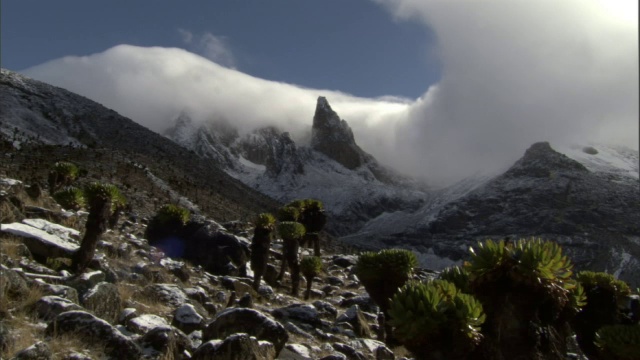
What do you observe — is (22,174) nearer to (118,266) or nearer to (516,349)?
(118,266)

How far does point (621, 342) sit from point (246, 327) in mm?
7794

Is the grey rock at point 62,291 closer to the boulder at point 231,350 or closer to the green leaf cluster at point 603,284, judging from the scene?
the boulder at point 231,350

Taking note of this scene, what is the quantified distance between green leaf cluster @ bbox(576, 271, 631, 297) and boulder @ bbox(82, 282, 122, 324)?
11.7 metres

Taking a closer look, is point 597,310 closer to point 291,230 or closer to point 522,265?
point 522,265

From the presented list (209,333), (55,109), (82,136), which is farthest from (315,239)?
(55,109)

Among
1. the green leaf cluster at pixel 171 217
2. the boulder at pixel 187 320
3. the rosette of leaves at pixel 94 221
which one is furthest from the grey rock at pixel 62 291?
the green leaf cluster at pixel 171 217

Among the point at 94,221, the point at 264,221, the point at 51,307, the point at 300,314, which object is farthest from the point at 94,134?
the point at 51,307

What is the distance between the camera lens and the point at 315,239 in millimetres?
33531

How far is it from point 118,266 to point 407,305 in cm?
905

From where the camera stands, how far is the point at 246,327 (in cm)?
1168

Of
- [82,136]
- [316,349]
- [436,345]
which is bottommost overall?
[316,349]

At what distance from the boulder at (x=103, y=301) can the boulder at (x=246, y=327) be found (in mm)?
1826

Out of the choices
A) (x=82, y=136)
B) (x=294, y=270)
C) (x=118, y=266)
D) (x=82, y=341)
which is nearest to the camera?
(x=82, y=341)

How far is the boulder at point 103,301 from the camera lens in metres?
11.0
